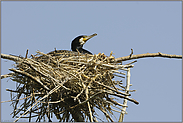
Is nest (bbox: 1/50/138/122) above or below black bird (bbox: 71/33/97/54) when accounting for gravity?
below

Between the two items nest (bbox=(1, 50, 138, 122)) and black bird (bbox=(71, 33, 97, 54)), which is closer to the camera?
nest (bbox=(1, 50, 138, 122))

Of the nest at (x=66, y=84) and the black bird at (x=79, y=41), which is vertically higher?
the black bird at (x=79, y=41)

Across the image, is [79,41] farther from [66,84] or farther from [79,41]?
[66,84]

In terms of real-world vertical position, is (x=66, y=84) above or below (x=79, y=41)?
below

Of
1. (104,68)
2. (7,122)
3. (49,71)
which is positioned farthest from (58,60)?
(7,122)

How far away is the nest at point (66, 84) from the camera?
420 cm

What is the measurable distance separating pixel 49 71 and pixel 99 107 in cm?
108

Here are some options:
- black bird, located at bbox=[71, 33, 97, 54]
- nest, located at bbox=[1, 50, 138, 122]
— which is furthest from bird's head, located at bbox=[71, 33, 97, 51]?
nest, located at bbox=[1, 50, 138, 122]

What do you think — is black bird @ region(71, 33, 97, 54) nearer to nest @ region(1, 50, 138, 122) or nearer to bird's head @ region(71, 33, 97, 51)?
bird's head @ region(71, 33, 97, 51)

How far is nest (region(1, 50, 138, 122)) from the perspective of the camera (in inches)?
165

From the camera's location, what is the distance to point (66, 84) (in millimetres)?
4301

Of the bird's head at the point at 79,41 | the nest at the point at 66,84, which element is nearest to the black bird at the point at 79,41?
the bird's head at the point at 79,41

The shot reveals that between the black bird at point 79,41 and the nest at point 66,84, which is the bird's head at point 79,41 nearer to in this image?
the black bird at point 79,41

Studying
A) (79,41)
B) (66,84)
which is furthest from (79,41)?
(66,84)
